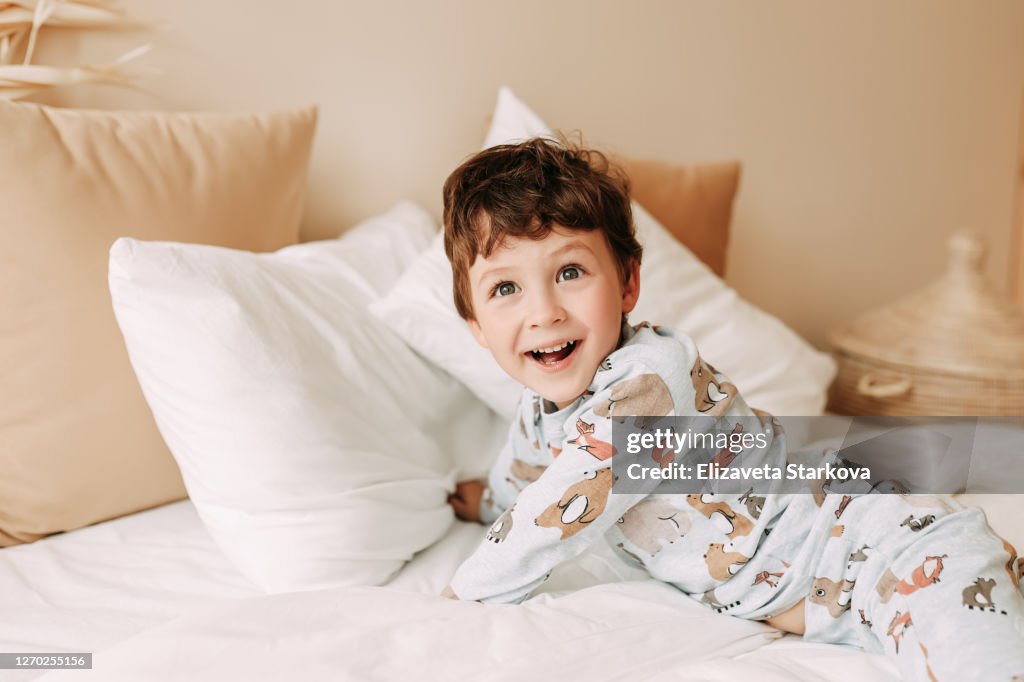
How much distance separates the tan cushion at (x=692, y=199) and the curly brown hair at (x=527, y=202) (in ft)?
1.85

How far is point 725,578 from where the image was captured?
953mm

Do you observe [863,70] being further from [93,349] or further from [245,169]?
[93,349]

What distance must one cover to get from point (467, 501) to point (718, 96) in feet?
3.92

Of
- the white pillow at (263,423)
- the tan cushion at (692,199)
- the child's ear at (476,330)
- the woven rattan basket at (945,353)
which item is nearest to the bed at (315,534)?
the white pillow at (263,423)

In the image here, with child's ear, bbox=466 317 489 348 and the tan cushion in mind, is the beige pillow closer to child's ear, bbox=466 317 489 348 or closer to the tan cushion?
child's ear, bbox=466 317 489 348

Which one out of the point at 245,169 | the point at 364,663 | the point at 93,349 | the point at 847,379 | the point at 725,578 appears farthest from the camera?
the point at 847,379

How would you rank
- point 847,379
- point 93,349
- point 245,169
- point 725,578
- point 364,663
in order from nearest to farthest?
point 364,663 < point 725,578 < point 93,349 < point 245,169 < point 847,379

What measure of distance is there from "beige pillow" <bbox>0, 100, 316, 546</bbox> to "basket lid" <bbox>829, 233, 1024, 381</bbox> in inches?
55.3

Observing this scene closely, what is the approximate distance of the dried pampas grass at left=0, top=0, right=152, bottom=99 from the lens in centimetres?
116

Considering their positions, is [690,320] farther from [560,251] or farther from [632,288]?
[560,251]

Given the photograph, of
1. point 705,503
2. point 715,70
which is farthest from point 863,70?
point 705,503

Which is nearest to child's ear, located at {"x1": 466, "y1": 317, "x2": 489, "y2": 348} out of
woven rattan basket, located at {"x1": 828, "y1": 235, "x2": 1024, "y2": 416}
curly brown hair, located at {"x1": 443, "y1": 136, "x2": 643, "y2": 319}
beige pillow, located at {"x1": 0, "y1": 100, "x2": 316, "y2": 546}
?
curly brown hair, located at {"x1": 443, "y1": 136, "x2": 643, "y2": 319}

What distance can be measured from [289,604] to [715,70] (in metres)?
1.53

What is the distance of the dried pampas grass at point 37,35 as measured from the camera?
1.16m
